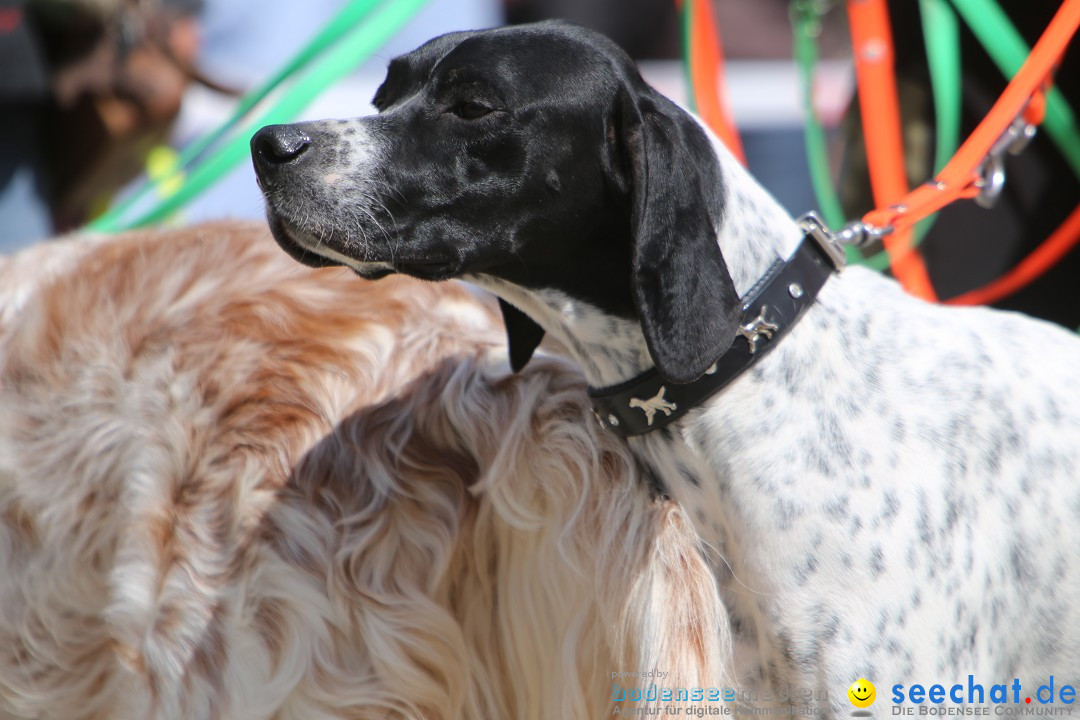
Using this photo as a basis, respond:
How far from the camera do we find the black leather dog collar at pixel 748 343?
1.63 m

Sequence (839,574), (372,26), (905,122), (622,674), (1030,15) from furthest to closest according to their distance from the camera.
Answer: (905,122)
(1030,15)
(372,26)
(622,674)
(839,574)

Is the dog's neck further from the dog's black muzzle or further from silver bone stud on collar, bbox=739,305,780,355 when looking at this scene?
the dog's black muzzle

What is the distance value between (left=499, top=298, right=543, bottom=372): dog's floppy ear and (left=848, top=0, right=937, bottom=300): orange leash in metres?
1.02

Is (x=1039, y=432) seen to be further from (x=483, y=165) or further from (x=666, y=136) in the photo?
(x=483, y=165)

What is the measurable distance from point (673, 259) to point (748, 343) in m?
0.16

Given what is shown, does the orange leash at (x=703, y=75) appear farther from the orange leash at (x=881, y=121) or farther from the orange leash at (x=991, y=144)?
the orange leash at (x=991, y=144)

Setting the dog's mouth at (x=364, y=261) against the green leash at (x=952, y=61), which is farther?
the green leash at (x=952, y=61)

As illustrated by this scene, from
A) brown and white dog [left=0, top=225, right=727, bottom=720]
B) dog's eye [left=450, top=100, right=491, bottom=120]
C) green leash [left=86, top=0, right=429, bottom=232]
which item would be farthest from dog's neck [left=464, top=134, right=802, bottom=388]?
green leash [left=86, top=0, right=429, bottom=232]

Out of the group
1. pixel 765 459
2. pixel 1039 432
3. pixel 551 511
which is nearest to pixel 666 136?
pixel 765 459

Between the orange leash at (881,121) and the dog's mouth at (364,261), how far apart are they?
1.23m

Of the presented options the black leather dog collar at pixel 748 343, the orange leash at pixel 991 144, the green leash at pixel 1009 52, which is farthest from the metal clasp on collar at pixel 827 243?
the green leash at pixel 1009 52

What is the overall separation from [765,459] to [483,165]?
1.86 feet

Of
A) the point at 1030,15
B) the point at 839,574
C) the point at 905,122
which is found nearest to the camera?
the point at 839,574

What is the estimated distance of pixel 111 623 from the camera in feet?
6.39
